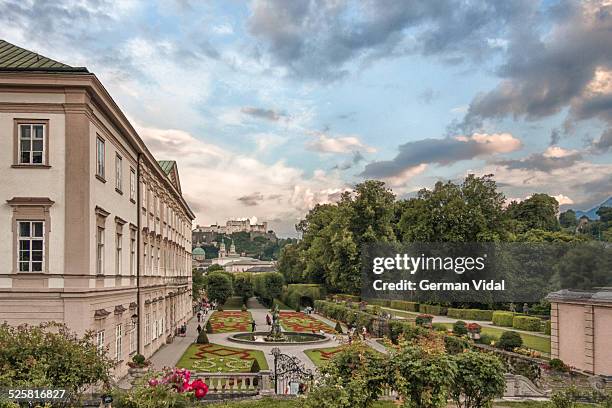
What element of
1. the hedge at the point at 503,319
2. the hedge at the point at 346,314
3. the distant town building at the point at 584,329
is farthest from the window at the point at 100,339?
the hedge at the point at 503,319

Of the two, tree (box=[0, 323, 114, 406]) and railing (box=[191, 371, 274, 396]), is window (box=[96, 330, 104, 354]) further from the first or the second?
tree (box=[0, 323, 114, 406])

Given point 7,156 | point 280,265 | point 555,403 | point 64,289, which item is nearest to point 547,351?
point 555,403

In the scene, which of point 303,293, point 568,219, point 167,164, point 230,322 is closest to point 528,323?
point 230,322

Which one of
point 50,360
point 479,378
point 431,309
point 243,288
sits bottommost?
point 243,288

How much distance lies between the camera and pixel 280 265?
355 feet

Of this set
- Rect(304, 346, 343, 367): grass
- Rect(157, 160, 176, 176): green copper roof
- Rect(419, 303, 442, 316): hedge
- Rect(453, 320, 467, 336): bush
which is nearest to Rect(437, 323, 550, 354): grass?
Rect(453, 320, 467, 336): bush

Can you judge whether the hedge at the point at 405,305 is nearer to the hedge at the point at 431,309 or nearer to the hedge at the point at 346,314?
the hedge at the point at 431,309

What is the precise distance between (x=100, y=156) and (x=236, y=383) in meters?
9.88

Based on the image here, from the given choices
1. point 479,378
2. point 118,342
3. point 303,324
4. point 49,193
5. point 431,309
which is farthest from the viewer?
point 431,309

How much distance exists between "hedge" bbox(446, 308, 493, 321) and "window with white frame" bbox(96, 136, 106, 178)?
40.4 meters

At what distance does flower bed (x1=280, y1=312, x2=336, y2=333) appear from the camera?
51.9m

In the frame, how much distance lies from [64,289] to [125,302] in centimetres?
725

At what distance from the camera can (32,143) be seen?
1998 centimetres

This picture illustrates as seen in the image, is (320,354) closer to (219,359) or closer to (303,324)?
(219,359)
